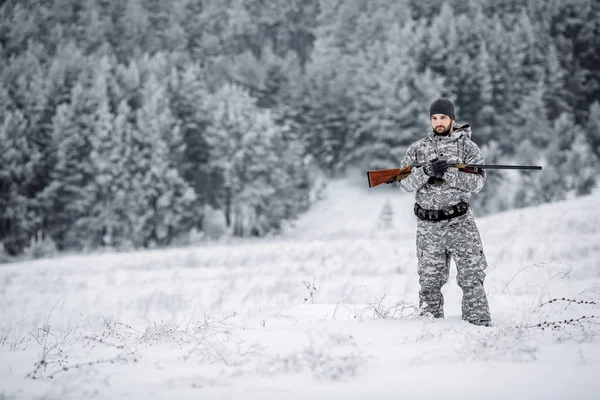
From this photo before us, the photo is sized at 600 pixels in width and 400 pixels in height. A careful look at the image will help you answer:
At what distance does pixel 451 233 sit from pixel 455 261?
0.25 metres

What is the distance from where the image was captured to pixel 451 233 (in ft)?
13.1

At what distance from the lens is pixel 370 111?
146 ft

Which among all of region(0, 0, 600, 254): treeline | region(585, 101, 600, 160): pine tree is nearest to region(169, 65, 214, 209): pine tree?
region(0, 0, 600, 254): treeline

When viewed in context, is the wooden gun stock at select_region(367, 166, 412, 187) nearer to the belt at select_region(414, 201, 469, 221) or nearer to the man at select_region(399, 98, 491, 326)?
the man at select_region(399, 98, 491, 326)

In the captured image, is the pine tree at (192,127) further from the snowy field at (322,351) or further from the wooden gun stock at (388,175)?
the wooden gun stock at (388,175)

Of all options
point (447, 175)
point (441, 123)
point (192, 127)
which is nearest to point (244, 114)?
point (192, 127)

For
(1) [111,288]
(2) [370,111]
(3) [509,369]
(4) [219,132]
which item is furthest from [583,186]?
(3) [509,369]

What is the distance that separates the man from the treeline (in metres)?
29.9

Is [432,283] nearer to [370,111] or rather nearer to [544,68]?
[370,111]

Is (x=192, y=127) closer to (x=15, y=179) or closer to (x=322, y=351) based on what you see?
(x=15, y=179)

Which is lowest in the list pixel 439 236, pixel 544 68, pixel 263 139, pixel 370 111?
pixel 439 236

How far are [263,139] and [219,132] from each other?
3785 mm

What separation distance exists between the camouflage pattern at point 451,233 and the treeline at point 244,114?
2989 centimetres

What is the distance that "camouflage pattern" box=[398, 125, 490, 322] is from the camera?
12.9ft
